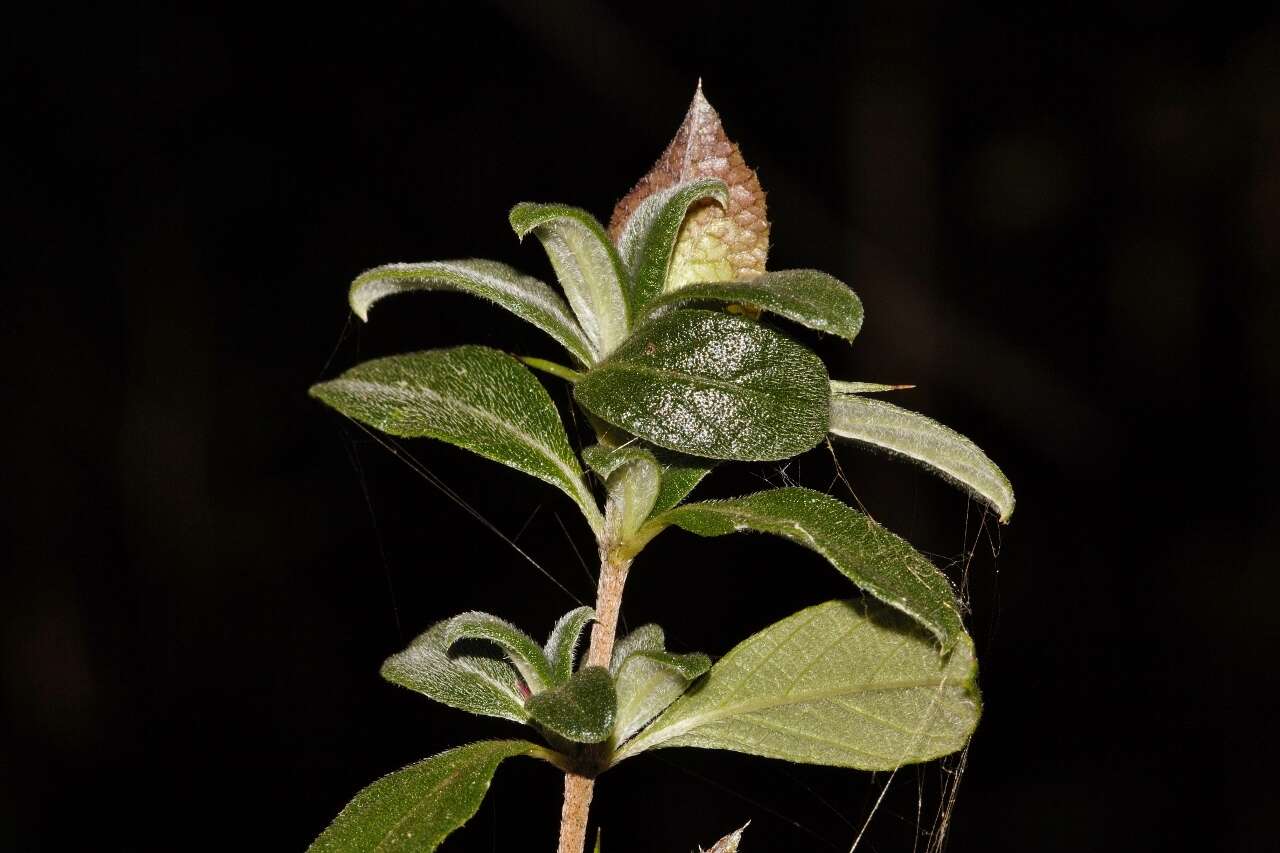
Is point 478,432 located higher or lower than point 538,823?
higher

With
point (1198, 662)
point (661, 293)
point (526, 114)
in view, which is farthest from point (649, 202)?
point (1198, 662)

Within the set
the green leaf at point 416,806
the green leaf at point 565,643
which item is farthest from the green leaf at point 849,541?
the green leaf at point 416,806

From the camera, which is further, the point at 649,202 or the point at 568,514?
the point at 568,514

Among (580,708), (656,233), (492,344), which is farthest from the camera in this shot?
(492,344)

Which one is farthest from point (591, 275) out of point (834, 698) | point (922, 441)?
point (834, 698)

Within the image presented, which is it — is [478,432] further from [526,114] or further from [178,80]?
[178,80]

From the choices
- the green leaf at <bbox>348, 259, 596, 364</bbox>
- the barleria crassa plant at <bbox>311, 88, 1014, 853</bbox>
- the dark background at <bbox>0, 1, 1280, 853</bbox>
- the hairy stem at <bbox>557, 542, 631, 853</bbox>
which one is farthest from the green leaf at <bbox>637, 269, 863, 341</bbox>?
the dark background at <bbox>0, 1, 1280, 853</bbox>

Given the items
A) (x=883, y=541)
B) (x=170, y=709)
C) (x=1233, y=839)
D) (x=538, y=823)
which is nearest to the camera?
(x=883, y=541)

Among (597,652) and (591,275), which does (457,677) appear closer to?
(597,652)
